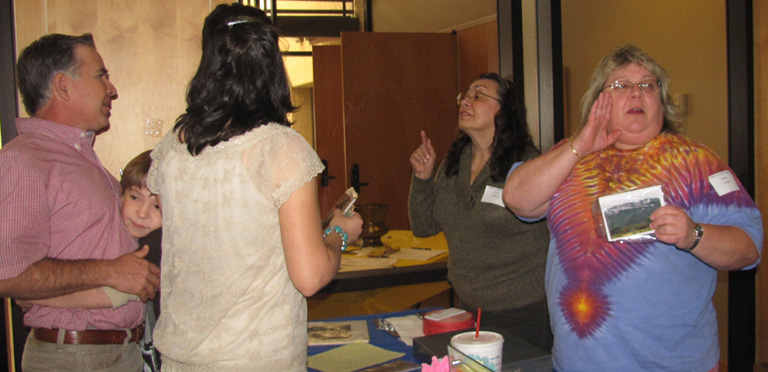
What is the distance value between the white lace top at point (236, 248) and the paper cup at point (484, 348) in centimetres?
36

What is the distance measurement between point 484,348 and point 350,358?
1.89ft

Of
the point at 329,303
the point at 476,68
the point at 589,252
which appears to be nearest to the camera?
the point at 589,252

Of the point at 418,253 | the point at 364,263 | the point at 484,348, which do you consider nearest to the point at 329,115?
the point at 418,253

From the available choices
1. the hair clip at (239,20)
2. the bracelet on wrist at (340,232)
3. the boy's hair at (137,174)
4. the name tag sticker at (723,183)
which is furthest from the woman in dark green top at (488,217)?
the hair clip at (239,20)

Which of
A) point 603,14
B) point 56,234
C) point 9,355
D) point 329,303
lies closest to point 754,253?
point 56,234

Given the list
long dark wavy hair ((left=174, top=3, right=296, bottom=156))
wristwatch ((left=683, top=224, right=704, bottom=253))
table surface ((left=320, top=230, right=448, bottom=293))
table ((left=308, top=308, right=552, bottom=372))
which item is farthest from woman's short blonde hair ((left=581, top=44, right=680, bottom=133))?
table surface ((left=320, top=230, right=448, bottom=293))

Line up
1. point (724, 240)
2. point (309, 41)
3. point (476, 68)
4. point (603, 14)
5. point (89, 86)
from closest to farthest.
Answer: point (724, 240)
point (89, 86)
point (603, 14)
point (476, 68)
point (309, 41)

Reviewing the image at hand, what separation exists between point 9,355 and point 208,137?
1776mm

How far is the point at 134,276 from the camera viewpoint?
155 cm

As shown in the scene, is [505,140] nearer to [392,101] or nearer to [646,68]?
[646,68]

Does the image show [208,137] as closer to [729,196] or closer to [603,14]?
[729,196]

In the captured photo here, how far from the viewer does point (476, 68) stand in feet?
16.8

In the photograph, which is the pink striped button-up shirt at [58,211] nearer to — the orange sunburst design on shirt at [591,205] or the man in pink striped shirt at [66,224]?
the man in pink striped shirt at [66,224]

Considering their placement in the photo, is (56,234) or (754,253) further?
(56,234)
